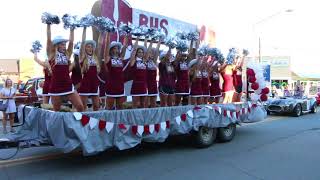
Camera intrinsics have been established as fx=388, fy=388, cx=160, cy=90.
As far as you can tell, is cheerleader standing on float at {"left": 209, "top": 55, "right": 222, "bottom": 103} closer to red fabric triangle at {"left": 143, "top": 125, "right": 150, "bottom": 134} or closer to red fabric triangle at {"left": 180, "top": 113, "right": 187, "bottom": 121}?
red fabric triangle at {"left": 180, "top": 113, "right": 187, "bottom": 121}

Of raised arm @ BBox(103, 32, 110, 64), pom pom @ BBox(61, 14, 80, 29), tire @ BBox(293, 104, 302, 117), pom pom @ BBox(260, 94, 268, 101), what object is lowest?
tire @ BBox(293, 104, 302, 117)

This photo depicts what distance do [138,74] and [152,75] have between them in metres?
0.51

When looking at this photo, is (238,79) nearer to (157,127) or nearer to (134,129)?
(157,127)

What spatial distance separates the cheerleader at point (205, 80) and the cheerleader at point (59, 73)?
3871mm

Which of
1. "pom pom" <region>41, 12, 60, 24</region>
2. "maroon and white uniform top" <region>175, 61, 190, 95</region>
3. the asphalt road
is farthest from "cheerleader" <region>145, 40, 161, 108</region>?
"pom pom" <region>41, 12, 60, 24</region>

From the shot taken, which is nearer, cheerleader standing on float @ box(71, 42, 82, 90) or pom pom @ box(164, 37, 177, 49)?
cheerleader standing on float @ box(71, 42, 82, 90)

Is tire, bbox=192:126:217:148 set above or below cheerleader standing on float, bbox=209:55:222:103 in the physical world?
below

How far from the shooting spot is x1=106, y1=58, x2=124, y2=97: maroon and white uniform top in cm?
762

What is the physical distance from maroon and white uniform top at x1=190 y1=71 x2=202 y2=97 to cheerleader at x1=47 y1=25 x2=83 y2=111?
3.46m

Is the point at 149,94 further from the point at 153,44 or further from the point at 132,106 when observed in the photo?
the point at 153,44

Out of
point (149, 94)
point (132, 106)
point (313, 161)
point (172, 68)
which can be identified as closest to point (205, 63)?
point (172, 68)

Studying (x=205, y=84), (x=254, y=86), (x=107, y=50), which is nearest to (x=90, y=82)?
(x=107, y=50)

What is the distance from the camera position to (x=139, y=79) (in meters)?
8.22

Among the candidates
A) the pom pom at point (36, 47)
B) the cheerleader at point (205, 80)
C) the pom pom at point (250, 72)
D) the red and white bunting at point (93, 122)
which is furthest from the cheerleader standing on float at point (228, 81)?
the pom pom at point (36, 47)
